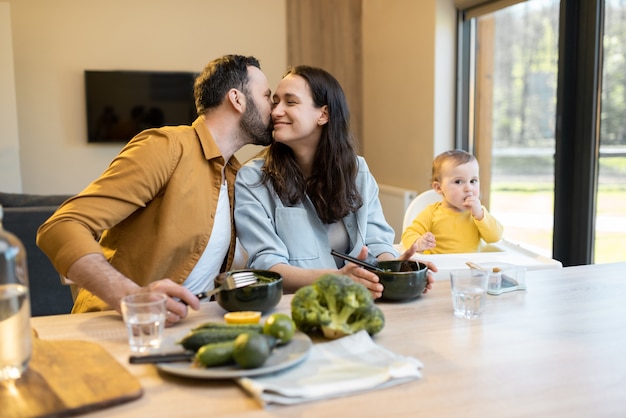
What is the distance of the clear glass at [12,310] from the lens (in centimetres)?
101

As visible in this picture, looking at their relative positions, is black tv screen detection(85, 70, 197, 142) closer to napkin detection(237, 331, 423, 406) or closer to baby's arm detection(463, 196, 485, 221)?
baby's arm detection(463, 196, 485, 221)

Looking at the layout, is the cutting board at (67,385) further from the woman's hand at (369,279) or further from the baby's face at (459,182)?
the baby's face at (459,182)

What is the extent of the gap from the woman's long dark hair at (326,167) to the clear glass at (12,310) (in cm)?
106

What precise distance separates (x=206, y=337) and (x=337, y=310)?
0.27 meters

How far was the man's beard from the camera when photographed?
2.09 m

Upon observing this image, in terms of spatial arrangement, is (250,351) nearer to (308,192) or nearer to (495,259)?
(308,192)

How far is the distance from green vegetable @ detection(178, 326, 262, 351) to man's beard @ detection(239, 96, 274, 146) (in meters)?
1.06

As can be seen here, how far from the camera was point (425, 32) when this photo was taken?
4.66m

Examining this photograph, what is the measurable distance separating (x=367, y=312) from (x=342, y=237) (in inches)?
34.3

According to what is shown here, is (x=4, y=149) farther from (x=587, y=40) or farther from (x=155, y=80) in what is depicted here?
(x=587, y=40)

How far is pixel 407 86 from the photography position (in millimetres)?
4969

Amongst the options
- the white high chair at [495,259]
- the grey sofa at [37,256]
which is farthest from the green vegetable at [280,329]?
the grey sofa at [37,256]

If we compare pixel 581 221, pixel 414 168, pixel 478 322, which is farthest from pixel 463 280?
pixel 414 168

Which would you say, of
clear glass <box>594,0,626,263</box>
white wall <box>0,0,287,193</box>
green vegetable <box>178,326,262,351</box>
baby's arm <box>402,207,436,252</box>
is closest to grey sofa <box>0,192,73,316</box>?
baby's arm <box>402,207,436,252</box>
